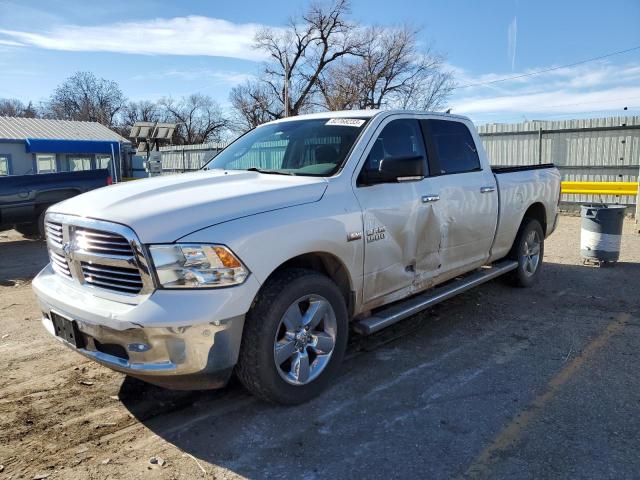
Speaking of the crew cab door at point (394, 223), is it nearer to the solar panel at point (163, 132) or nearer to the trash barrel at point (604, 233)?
the trash barrel at point (604, 233)

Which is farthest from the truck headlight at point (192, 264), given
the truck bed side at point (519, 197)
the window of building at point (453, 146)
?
the truck bed side at point (519, 197)

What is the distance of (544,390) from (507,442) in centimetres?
86

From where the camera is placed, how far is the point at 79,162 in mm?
30234

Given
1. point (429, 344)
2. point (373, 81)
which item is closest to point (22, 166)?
point (373, 81)

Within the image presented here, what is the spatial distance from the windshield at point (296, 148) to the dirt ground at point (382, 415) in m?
1.66

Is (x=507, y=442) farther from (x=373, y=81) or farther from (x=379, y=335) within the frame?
(x=373, y=81)

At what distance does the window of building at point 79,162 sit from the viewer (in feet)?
97.4

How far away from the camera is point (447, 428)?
10.6 feet

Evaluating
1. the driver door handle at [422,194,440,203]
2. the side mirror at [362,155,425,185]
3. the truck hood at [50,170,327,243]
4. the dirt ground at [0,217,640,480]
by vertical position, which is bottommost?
the dirt ground at [0,217,640,480]

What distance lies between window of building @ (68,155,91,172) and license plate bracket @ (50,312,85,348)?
2916cm

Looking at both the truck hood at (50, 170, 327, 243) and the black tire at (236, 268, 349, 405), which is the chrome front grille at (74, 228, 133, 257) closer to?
the truck hood at (50, 170, 327, 243)

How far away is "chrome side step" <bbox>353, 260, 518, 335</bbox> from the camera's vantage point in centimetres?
399

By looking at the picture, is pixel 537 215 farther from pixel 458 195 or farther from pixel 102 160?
pixel 102 160

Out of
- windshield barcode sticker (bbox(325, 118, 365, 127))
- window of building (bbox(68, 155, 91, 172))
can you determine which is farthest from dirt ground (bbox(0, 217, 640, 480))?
window of building (bbox(68, 155, 91, 172))
